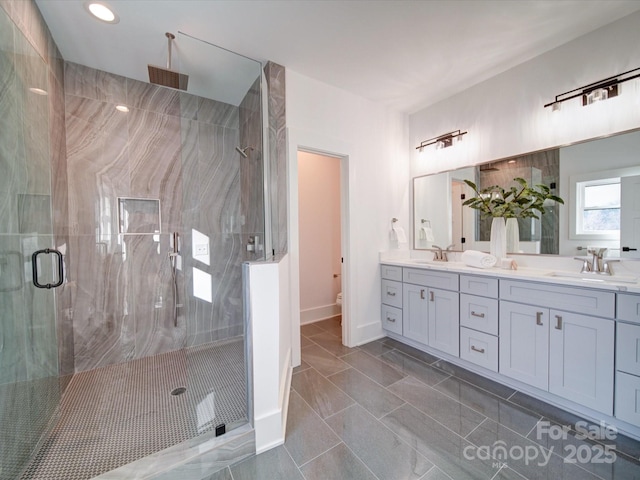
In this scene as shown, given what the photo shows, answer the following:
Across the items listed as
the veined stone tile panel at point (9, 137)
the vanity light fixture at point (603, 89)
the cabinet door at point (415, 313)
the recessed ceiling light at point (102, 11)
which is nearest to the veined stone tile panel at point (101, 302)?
the veined stone tile panel at point (9, 137)

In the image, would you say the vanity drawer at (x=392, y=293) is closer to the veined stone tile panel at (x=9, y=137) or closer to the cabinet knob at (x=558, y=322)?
the cabinet knob at (x=558, y=322)

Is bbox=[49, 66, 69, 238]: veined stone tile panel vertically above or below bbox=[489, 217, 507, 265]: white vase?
above

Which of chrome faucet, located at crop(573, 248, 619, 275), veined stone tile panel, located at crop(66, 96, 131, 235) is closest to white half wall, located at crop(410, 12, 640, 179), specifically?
chrome faucet, located at crop(573, 248, 619, 275)

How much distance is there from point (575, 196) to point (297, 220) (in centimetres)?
225

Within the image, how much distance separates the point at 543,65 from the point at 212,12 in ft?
8.64

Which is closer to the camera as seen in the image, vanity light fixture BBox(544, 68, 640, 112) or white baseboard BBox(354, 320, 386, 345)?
vanity light fixture BBox(544, 68, 640, 112)

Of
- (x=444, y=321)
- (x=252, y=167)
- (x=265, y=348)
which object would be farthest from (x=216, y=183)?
(x=444, y=321)

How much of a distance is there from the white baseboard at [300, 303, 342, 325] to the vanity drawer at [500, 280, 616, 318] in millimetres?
2241

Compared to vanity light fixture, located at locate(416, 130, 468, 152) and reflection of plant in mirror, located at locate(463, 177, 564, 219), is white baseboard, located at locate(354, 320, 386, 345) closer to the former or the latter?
reflection of plant in mirror, located at locate(463, 177, 564, 219)

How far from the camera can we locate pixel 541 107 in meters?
2.17

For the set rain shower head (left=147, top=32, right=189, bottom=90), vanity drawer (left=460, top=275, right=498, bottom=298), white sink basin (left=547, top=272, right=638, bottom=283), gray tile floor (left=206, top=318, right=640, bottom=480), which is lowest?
gray tile floor (left=206, top=318, right=640, bottom=480)

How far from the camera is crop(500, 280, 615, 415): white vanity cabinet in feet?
5.06

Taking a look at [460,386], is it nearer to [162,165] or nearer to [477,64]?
[477,64]

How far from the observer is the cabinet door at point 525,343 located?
1785 mm
